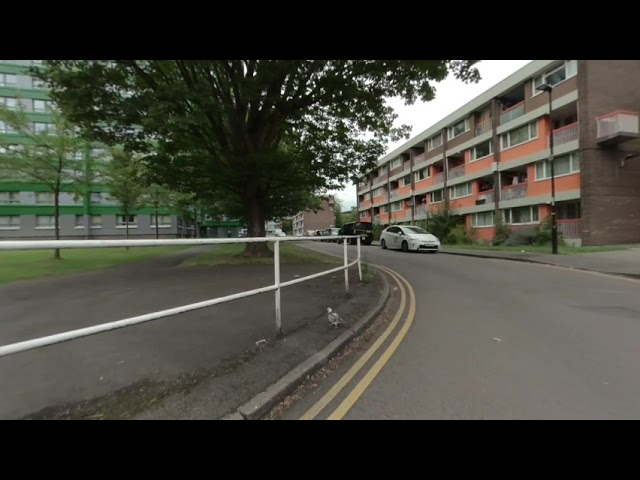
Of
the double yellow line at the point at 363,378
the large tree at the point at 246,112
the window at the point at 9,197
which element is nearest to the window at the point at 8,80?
the window at the point at 9,197

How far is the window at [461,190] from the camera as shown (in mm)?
31650

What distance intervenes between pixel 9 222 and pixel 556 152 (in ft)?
201

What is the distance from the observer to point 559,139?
21.6 meters

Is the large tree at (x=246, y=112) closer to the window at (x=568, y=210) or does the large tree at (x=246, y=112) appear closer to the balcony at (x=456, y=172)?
the window at (x=568, y=210)

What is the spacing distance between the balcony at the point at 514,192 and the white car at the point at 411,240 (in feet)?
29.6

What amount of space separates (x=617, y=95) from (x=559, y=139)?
11.6 feet

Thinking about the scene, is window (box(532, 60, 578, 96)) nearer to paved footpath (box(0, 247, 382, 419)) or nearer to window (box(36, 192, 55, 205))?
paved footpath (box(0, 247, 382, 419))

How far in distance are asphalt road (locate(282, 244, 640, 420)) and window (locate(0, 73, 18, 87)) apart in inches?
2320

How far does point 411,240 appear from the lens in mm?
20328

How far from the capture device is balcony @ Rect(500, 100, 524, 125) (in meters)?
24.8

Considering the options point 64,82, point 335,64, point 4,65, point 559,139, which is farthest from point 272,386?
point 4,65

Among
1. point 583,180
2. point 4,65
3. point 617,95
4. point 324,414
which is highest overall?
point 4,65

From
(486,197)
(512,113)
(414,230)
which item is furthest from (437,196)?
(414,230)
